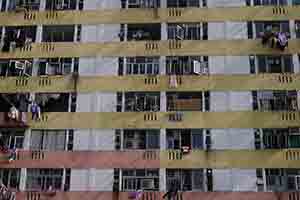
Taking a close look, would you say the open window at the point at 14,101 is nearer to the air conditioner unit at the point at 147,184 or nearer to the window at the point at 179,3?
the air conditioner unit at the point at 147,184

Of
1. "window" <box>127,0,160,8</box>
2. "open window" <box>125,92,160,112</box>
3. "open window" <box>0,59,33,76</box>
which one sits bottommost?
"open window" <box>125,92,160,112</box>

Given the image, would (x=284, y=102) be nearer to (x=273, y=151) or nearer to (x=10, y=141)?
(x=273, y=151)

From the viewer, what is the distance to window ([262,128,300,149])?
28312mm

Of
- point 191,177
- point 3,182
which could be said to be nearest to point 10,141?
point 3,182

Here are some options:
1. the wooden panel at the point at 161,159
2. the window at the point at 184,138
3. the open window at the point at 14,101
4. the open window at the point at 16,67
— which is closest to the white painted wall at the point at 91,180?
the wooden panel at the point at 161,159

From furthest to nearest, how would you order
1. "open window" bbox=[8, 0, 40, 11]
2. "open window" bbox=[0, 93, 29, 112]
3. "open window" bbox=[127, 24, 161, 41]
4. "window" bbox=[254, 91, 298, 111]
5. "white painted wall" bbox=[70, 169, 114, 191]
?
"open window" bbox=[8, 0, 40, 11] → "open window" bbox=[127, 24, 161, 41] → "open window" bbox=[0, 93, 29, 112] → "window" bbox=[254, 91, 298, 111] → "white painted wall" bbox=[70, 169, 114, 191]

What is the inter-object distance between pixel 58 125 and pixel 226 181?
935 centimetres

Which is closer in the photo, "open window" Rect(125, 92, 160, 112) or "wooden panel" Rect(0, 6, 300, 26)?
"open window" Rect(125, 92, 160, 112)

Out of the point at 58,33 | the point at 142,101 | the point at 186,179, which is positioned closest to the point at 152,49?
the point at 142,101

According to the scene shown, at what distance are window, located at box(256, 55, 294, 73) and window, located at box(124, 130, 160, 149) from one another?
673cm

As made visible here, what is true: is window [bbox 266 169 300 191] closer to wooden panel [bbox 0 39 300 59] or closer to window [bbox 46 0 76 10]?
wooden panel [bbox 0 39 300 59]

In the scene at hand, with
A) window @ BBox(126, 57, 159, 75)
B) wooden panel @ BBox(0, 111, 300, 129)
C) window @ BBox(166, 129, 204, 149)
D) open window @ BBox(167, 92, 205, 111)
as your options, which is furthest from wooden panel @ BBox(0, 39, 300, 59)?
window @ BBox(166, 129, 204, 149)

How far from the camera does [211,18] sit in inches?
1213

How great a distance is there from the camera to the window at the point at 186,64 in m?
29.8
